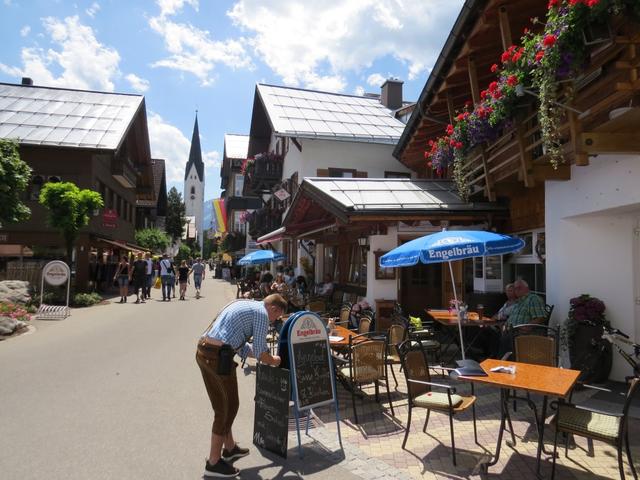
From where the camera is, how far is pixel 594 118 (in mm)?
5930

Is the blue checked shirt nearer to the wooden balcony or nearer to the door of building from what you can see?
the wooden balcony

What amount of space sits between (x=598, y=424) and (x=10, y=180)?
1662 cm

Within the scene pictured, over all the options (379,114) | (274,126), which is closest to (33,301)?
(274,126)

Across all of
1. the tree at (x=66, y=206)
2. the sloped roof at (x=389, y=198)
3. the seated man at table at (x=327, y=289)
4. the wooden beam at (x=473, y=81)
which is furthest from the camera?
the tree at (x=66, y=206)

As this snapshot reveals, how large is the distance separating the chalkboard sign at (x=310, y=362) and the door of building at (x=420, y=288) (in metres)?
6.73

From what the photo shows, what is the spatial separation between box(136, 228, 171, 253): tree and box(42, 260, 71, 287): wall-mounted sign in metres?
21.6

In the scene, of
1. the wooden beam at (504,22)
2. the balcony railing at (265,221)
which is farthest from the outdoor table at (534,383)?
the balcony railing at (265,221)

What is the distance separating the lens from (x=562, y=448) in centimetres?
468

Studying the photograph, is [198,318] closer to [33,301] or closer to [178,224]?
[33,301]

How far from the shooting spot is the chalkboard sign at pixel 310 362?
4766mm

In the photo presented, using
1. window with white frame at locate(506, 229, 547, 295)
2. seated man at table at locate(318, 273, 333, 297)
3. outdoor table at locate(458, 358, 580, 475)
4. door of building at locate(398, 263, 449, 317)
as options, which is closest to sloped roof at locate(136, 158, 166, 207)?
seated man at table at locate(318, 273, 333, 297)

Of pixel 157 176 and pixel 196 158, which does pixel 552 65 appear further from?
pixel 196 158

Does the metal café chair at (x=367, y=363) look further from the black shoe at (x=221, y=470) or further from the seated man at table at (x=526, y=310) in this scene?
the seated man at table at (x=526, y=310)

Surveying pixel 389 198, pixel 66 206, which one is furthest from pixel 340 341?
pixel 66 206
